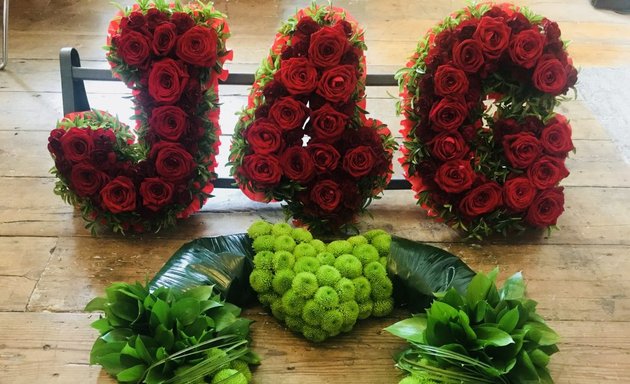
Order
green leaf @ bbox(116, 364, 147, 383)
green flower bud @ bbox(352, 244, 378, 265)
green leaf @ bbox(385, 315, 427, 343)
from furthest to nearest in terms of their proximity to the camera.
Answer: green flower bud @ bbox(352, 244, 378, 265)
green leaf @ bbox(385, 315, 427, 343)
green leaf @ bbox(116, 364, 147, 383)

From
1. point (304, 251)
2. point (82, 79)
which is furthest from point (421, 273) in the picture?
point (82, 79)

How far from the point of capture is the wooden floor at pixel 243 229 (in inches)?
46.2

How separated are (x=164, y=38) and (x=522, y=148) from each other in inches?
28.8

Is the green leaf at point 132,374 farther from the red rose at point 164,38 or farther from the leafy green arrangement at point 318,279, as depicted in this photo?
the red rose at point 164,38

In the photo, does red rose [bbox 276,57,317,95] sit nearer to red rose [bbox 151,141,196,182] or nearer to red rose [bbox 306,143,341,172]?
red rose [bbox 306,143,341,172]

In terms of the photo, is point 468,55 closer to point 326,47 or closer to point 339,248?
point 326,47

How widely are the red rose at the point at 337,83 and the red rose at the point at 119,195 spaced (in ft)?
1.38

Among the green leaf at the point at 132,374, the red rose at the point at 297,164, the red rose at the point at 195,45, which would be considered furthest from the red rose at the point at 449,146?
the green leaf at the point at 132,374

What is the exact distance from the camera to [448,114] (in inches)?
51.8

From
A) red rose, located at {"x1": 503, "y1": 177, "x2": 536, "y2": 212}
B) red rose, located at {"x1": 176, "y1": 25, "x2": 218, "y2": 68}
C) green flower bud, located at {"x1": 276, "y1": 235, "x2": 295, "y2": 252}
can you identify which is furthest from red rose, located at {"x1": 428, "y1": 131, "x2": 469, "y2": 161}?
red rose, located at {"x1": 176, "y1": 25, "x2": 218, "y2": 68}

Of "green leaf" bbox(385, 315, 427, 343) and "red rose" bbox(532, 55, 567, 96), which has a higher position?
"red rose" bbox(532, 55, 567, 96)

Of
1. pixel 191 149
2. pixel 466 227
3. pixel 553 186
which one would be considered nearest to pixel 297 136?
pixel 191 149

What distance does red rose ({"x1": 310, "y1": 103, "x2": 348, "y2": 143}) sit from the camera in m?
1.29

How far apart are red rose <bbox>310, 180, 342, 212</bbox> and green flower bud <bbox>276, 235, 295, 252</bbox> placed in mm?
132
